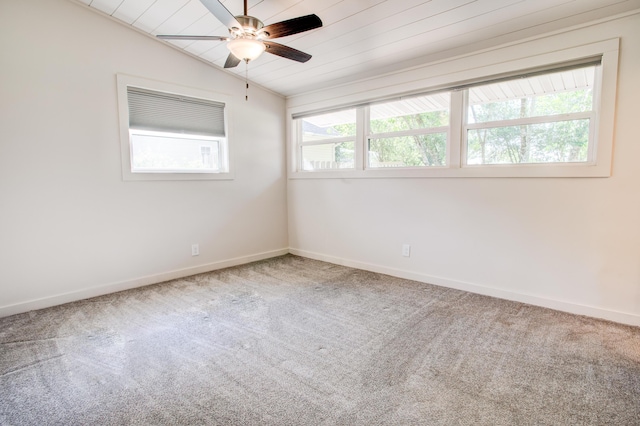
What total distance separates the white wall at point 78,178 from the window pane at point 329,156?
142cm

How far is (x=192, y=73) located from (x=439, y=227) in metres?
3.40

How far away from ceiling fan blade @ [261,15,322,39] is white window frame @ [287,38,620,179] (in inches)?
70.8

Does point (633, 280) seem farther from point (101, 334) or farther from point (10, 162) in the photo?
point (10, 162)

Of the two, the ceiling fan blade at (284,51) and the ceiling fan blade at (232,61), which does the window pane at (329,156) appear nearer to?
the ceiling fan blade at (284,51)

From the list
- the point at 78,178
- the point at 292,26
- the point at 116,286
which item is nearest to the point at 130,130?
the point at 78,178

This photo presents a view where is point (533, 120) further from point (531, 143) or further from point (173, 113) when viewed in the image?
point (173, 113)

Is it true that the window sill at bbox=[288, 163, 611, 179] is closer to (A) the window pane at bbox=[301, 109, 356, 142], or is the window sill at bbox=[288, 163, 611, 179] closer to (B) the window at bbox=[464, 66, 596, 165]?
(B) the window at bbox=[464, 66, 596, 165]

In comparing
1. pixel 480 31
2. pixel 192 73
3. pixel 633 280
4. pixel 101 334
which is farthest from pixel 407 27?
pixel 101 334

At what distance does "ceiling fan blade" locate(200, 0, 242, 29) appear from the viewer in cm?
183

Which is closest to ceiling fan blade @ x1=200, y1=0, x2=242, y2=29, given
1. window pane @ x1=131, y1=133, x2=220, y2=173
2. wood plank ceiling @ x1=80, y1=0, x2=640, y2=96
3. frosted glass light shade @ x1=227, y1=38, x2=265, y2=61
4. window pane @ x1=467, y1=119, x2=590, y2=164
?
frosted glass light shade @ x1=227, y1=38, x2=265, y2=61

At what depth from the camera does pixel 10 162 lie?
2.67 m

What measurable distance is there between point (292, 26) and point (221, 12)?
0.45 meters

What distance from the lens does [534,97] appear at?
2.82m

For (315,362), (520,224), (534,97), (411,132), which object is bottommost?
(315,362)
